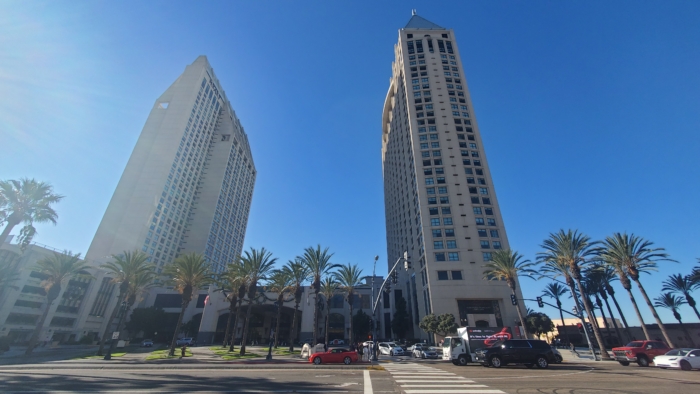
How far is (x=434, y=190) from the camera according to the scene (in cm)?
6812

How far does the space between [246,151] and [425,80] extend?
9058cm

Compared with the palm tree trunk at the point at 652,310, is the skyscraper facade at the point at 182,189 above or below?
above

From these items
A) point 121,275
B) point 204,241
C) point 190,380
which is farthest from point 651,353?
point 204,241

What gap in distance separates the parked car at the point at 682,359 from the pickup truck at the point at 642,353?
109 inches

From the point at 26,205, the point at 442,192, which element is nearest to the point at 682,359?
the point at 442,192

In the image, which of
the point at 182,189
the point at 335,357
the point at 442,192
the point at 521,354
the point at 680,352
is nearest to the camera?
the point at 521,354

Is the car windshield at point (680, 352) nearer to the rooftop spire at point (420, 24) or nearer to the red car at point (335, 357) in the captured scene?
the red car at point (335, 357)

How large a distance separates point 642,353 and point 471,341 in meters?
13.1

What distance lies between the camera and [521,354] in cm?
1980

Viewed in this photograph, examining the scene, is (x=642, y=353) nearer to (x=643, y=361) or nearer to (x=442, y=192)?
(x=643, y=361)

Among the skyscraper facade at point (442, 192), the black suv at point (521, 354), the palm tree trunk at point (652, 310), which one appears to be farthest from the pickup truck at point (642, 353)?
the skyscraper facade at point (442, 192)

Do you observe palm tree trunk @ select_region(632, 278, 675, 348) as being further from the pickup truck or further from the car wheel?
the car wheel

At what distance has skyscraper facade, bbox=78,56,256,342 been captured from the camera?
8112 cm

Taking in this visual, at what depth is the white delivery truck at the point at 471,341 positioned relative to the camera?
24.6 m
